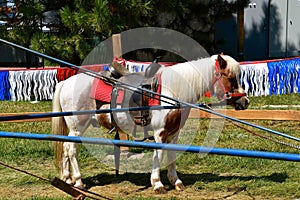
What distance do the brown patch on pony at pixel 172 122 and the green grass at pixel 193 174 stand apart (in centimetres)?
60

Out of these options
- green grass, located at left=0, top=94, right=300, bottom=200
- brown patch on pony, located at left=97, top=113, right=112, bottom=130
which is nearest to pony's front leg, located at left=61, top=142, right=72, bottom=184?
green grass, located at left=0, top=94, right=300, bottom=200

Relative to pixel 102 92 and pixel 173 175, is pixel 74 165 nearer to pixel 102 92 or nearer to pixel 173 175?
pixel 102 92

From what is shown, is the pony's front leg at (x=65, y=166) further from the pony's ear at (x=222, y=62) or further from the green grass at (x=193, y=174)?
the pony's ear at (x=222, y=62)

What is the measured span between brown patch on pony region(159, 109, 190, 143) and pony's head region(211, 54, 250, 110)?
16.3 inches

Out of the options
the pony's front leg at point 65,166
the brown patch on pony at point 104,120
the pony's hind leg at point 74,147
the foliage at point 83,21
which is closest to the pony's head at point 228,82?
the brown patch on pony at point 104,120

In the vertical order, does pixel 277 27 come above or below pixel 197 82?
above

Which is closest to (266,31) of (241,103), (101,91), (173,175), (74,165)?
(241,103)

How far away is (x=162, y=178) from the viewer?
18.2ft

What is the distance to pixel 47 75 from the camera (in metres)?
11.4

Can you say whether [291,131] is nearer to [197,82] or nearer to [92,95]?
[197,82]

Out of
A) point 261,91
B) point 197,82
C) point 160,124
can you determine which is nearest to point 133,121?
point 160,124

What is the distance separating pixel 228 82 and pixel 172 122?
2.21 ft

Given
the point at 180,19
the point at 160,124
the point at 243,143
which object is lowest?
the point at 243,143

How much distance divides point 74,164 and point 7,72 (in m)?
7.27
